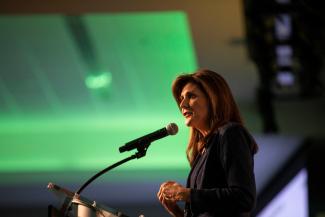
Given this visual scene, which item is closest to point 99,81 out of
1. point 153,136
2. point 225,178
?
point 153,136

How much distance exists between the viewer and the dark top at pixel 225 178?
1.42m

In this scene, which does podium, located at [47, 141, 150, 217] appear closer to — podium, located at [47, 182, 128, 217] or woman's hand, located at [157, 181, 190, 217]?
podium, located at [47, 182, 128, 217]

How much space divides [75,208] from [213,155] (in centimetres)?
34

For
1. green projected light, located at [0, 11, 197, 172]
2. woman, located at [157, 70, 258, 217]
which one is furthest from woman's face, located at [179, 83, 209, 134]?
green projected light, located at [0, 11, 197, 172]

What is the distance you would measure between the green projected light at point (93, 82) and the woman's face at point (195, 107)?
2.76 m

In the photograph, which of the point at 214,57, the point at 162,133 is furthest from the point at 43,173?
the point at 162,133

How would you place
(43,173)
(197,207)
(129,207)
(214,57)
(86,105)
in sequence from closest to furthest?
(197,207) → (129,207) → (43,173) → (86,105) → (214,57)

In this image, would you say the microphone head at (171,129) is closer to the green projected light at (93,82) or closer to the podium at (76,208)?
the podium at (76,208)

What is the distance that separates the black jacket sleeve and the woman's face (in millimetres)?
88

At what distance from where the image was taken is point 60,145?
14.4 ft

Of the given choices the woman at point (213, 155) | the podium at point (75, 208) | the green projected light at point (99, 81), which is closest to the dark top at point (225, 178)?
the woman at point (213, 155)

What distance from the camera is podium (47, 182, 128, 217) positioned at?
149 cm

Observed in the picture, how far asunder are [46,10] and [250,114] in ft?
5.97

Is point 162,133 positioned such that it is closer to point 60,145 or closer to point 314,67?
point 60,145
